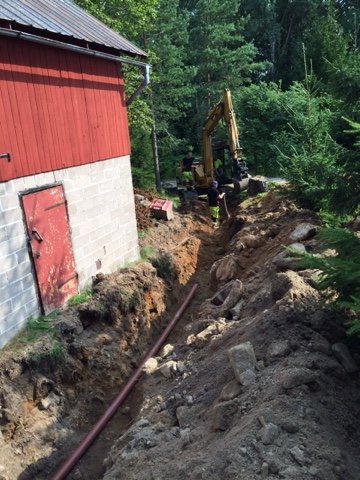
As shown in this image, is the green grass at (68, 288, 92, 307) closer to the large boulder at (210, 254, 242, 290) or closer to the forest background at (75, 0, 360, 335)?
the large boulder at (210, 254, 242, 290)

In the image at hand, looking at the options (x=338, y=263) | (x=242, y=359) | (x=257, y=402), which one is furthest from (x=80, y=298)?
(x=338, y=263)

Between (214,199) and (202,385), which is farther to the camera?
(214,199)

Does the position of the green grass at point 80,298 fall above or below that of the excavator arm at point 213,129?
below

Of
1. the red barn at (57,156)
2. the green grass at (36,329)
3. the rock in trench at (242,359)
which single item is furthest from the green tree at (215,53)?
the rock in trench at (242,359)

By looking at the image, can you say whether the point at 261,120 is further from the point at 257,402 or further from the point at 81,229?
the point at 257,402

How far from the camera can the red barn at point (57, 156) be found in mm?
7840

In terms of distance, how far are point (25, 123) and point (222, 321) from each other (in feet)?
17.0

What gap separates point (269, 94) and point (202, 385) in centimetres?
2137

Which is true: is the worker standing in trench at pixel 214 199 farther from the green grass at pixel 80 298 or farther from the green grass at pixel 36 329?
the green grass at pixel 36 329

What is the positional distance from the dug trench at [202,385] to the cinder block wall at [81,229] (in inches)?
21.6

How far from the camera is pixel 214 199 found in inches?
696

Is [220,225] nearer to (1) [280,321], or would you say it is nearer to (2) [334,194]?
(2) [334,194]

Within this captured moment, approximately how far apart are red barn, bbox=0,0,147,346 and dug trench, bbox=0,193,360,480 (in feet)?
2.83

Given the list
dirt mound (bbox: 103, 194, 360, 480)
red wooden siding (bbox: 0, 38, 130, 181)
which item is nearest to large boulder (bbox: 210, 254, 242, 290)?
dirt mound (bbox: 103, 194, 360, 480)
